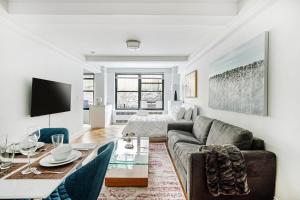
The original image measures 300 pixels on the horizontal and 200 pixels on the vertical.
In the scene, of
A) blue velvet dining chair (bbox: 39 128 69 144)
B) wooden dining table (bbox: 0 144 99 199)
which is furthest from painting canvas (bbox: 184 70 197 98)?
wooden dining table (bbox: 0 144 99 199)

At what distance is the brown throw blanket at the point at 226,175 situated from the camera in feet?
Result: 6.12

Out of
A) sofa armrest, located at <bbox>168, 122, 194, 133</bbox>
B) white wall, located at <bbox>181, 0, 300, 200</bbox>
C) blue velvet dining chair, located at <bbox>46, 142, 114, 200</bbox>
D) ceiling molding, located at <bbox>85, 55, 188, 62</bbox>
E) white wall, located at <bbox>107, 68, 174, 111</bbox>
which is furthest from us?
white wall, located at <bbox>107, 68, 174, 111</bbox>

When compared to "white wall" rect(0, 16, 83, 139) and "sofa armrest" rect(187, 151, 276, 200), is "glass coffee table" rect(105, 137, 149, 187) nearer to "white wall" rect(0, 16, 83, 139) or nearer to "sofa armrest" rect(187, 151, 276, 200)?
"sofa armrest" rect(187, 151, 276, 200)

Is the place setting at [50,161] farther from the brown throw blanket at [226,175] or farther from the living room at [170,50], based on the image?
the brown throw blanket at [226,175]

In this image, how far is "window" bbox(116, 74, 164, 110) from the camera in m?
8.62

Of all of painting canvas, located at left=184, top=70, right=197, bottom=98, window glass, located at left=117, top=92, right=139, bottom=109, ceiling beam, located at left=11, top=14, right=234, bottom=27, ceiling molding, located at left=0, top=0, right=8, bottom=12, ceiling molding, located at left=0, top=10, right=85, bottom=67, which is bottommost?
window glass, located at left=117, top=92, right=139, bottom=109

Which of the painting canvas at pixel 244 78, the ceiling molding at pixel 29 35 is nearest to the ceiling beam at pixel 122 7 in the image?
the ceiling molding at pixel 29 35

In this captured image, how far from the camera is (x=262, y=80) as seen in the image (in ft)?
7.30

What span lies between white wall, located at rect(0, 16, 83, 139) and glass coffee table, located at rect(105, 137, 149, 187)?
156 cm

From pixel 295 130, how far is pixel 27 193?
204 cm

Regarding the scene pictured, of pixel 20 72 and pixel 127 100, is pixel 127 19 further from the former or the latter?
pixel 127 100

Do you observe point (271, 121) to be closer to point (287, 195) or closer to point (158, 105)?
point (287, 195)

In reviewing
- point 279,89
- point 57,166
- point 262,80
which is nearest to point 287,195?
point 279,89

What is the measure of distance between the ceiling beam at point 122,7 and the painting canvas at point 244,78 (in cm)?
56
